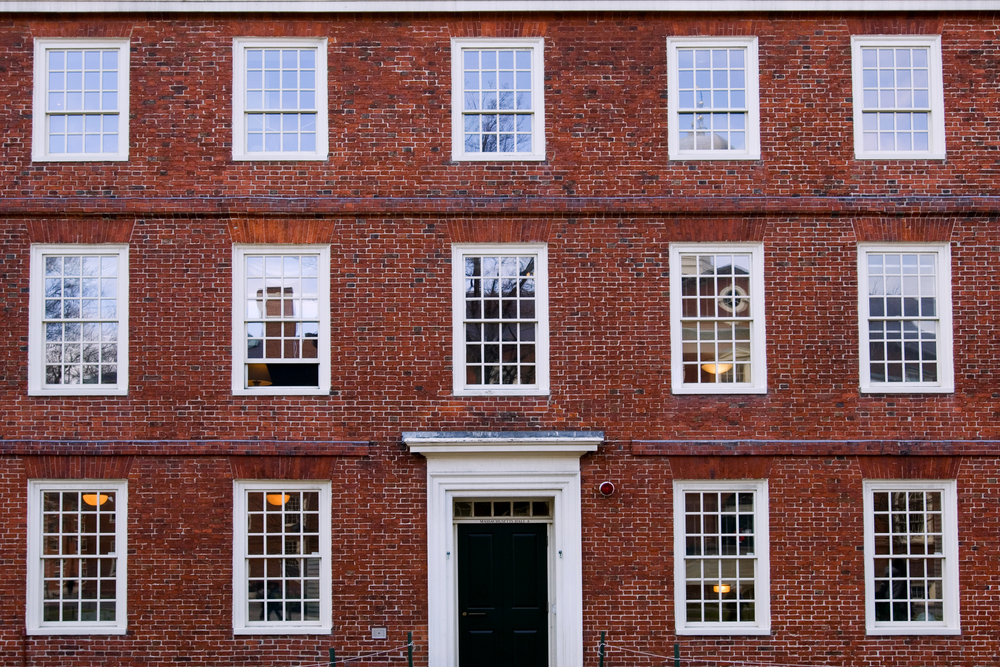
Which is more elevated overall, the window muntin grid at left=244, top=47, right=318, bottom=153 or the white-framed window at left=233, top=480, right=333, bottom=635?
the window muntin grid at left=244, top=47, right=318, bottom=153

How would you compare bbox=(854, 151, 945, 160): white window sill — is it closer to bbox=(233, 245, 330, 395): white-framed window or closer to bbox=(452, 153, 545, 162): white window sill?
bbox=(452, 153, 545, 162): white window sill

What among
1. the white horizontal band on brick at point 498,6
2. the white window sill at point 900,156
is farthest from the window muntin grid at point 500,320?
the white window sill at point 900,156

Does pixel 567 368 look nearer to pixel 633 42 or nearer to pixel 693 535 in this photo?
pixel 693 535

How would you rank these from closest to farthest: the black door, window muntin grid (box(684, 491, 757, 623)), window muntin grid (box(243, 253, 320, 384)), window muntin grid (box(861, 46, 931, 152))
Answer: window muntin grid (box(684, 491, 757, 623))
the black door
window muntin grid (box(243, 253, 320, 384))
window muntin grid (box(861, 46, 931, 152))

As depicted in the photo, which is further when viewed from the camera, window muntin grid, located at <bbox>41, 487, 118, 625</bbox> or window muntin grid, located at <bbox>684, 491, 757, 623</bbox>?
window muntin grid, located at <bbox>684, 491, 757, 623</bbox>

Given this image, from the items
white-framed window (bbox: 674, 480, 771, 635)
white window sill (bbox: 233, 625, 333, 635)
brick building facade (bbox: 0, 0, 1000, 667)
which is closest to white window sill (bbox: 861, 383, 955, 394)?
brick building facade (bbox: 0, 0, 1000, 667)

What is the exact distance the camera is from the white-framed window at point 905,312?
14.2m

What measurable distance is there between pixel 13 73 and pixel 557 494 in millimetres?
9432

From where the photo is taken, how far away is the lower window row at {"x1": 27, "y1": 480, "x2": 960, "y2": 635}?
1380cm

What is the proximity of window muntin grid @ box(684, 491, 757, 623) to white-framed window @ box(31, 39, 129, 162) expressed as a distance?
9.43m

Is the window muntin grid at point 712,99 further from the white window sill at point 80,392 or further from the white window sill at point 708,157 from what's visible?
the white window sill at point 80,392

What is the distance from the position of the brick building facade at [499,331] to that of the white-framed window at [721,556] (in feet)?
0.15

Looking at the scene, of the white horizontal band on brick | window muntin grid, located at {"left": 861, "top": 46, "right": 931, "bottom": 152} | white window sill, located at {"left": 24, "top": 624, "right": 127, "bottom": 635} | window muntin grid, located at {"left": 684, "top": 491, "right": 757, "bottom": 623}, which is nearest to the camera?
white window sill, located at {"left": 24, "top": 624, "right": 127, "bottom": 635}

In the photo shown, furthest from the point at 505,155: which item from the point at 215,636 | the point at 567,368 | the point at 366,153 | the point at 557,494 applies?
the point at 215,636
